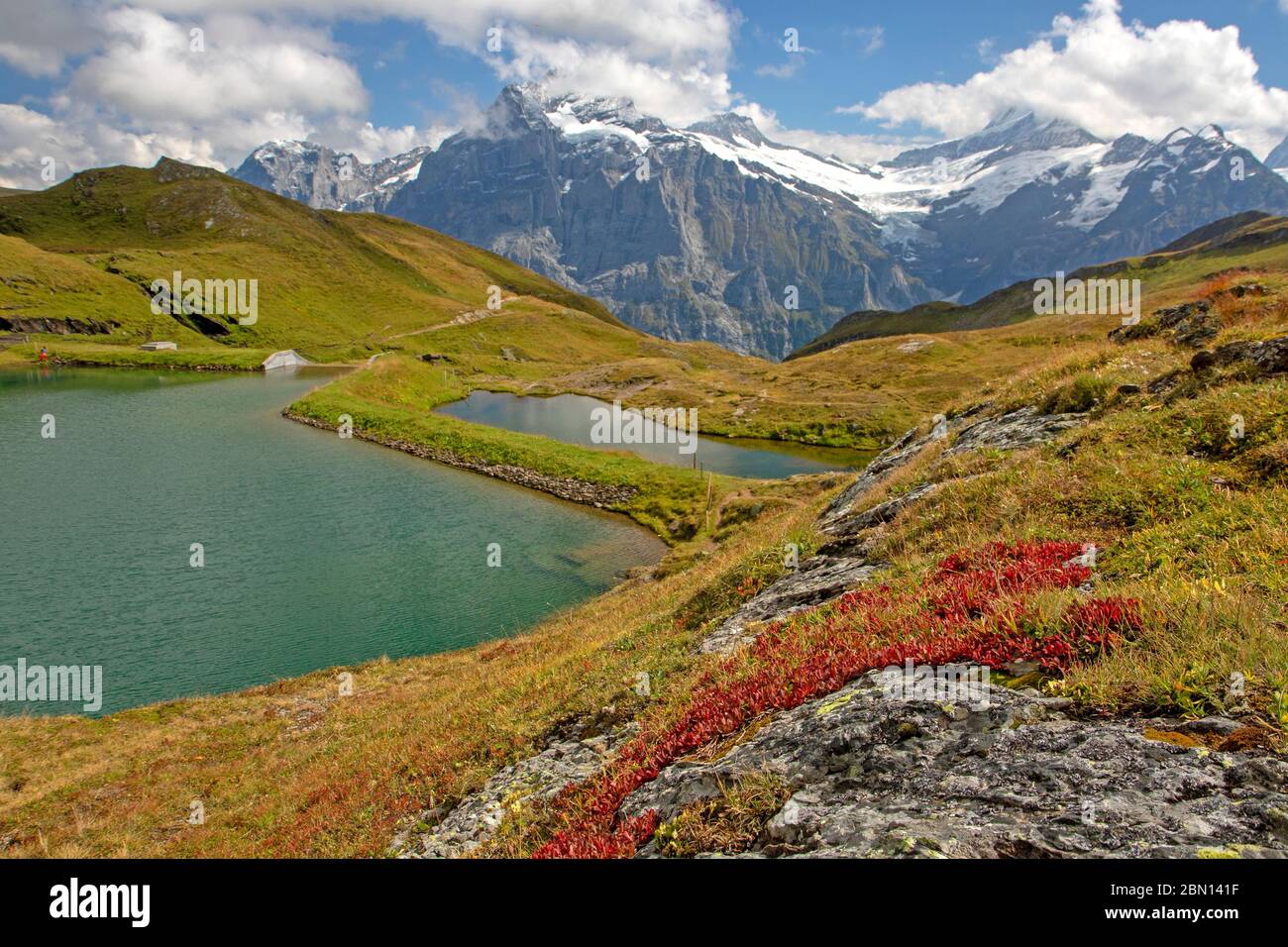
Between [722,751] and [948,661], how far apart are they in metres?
2.96

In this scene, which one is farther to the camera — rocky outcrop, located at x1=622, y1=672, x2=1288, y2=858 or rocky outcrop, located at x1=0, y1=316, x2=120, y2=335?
rocky outcrop, located at x1=0, y1=316, x2=120, y2=335

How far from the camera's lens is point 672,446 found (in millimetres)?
98875

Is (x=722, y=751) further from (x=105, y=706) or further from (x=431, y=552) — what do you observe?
(x=431, y=552)

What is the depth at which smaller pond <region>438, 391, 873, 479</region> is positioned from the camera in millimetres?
87750

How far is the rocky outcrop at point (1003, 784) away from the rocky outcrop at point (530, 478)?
191 feet

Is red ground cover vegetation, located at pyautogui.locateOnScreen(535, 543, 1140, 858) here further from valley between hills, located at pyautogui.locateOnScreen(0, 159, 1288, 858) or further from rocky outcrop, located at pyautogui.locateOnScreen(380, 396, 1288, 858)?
rocky outcrop, located at pyautogui.locateOnScreen(380, 396, 1288, 858)

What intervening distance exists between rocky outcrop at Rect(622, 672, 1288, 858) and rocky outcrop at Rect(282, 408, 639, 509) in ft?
191

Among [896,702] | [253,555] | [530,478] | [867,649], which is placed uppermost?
[530,478]

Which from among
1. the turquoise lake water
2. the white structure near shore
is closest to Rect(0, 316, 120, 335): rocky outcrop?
the white structure near shore

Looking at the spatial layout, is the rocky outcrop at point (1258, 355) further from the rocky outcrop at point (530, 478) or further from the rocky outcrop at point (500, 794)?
the rocky outcrop at point (530, 478)

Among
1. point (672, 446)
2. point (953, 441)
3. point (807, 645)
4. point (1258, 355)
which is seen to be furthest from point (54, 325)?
point (1258, 355)

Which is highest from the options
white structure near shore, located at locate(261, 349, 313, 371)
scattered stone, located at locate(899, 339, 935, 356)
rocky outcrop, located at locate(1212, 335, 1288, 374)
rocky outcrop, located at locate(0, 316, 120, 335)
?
rocky outcrop, located at locate(0, 316, 120, 335)

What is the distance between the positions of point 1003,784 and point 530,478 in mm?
68449

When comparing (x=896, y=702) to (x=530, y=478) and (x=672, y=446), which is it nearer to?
(x=530, y=478)
